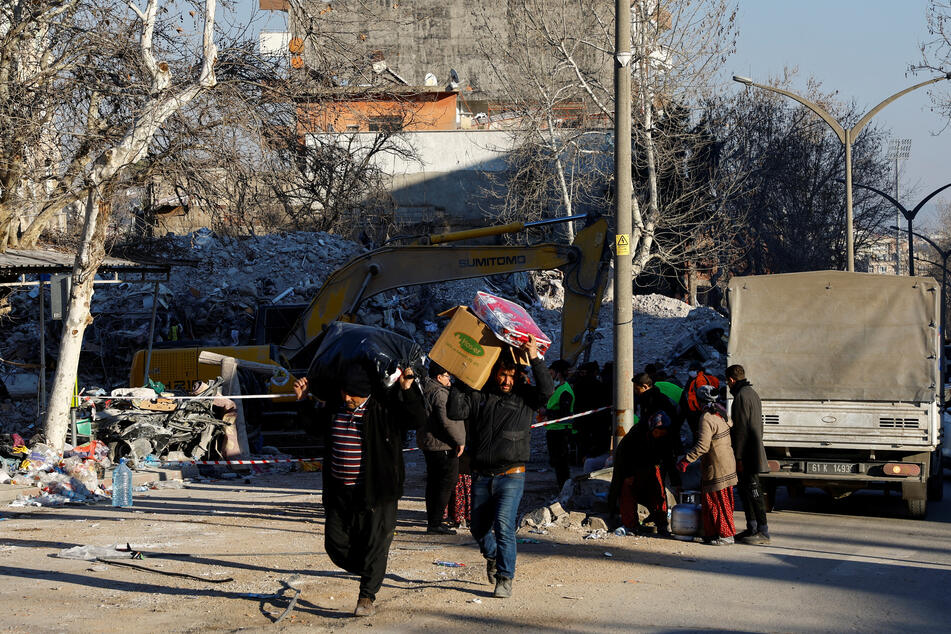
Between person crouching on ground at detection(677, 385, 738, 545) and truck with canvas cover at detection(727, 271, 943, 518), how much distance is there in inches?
76.4

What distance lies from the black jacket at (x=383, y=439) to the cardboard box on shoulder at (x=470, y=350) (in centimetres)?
75

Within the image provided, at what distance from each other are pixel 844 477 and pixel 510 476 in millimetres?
5792

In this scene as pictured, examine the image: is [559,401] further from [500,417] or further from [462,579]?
[500,417]

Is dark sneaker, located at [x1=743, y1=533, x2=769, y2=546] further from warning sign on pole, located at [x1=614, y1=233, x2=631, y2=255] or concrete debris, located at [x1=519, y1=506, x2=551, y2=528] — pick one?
warning sign on pole, located at [x1=614, y1=233, x2=631, y2=255]

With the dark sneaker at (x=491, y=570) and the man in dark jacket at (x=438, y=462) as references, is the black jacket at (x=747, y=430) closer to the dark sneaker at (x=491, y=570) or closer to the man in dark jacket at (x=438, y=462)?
the man in dark jacket at (x=438, y=462)

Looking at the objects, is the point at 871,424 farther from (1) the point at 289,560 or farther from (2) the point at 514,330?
(1) the point at 289,560

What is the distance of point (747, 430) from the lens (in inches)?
392

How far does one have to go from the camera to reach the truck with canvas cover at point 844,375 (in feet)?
37.3

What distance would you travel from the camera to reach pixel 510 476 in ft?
23.9

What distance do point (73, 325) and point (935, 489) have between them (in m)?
12.2

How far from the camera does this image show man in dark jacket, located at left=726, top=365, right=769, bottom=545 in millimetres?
9875

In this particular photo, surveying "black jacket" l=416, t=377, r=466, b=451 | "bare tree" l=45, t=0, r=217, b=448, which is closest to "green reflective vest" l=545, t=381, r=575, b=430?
"black jacket" l=416, t=377, r=466, b=451

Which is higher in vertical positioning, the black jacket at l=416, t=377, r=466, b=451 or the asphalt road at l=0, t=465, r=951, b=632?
the black jacket at l=416, t=377, r=466, b=451

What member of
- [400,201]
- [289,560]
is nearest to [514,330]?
[289,560]
